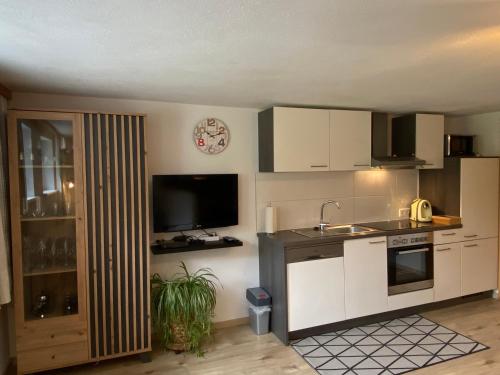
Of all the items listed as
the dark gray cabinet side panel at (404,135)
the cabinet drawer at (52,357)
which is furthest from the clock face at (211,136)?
the dark gray cabinet side panel at (404,135)

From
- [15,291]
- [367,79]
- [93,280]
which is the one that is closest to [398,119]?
[367,79]

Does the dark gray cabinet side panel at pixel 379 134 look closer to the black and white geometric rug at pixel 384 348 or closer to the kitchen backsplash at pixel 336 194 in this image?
the kitchen backsplash at pixel 336 194

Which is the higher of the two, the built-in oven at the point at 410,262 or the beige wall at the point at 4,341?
the built-in oven at the point at 410,262

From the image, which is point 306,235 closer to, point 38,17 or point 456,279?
point 456,279

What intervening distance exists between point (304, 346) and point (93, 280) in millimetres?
1898

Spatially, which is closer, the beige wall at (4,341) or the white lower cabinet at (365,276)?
the beige wall at (4,341)

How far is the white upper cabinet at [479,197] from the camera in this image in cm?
405

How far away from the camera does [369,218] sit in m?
4.23

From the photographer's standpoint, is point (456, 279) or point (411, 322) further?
point (456, 279)

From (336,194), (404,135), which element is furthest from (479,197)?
(336,194)

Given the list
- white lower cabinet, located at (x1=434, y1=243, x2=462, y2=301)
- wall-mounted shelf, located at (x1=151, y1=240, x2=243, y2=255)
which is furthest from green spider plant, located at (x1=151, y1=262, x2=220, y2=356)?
white lower cabinet, located at (x1=434, y1=243, x2=462, y2=301)

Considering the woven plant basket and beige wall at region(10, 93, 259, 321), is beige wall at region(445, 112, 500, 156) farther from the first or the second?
the woven plant basket

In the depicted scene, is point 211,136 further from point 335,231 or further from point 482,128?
point 482,128

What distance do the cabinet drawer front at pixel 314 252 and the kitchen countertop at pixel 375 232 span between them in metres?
0.05
